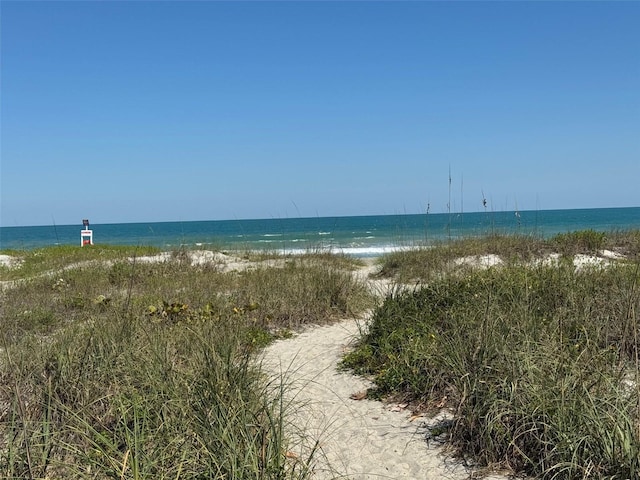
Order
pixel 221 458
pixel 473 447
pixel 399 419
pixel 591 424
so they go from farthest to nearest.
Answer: pixel 399 419
pixel 473 447
pixel 591 424
pixel 221 458

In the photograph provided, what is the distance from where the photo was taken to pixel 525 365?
12.5 ft

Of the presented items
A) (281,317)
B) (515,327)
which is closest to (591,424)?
(515,327)

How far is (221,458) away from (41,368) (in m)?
2.35

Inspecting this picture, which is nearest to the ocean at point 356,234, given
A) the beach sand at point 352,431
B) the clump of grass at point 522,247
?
the clump of grass at point 522,247

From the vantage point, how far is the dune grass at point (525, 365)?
319 cm

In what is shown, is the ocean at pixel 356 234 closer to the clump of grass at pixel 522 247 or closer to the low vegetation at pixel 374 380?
the clump of grass at pixel 522 247

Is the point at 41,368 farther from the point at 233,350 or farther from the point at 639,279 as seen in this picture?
the point at 639,279

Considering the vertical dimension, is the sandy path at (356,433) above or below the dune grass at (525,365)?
below

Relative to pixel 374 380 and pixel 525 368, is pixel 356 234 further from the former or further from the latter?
pixel 525 368

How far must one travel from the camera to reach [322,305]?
8.71 m

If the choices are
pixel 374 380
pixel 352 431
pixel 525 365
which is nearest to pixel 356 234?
pixel 374 380

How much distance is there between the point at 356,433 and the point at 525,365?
5.28 ft

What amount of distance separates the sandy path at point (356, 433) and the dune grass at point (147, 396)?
1.10ft

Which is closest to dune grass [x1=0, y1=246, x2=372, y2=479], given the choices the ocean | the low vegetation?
the low vegetation
